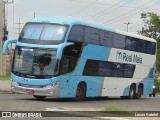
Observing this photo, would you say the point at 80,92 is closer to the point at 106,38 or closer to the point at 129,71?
the point at 106,38

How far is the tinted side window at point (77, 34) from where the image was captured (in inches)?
895

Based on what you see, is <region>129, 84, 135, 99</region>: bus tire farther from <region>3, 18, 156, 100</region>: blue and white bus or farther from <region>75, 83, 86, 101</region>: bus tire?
<region>75, 83, 86, 101</region>: bus tire

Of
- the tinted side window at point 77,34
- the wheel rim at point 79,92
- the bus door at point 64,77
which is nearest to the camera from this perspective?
the bus door at point 64,77

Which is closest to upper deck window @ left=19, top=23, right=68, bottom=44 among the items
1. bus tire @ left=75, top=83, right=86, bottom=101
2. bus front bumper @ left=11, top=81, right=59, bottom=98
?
bus front bumper @ left=11, top=81, right=59, bottom=98

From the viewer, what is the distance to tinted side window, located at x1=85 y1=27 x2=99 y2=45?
24078mm

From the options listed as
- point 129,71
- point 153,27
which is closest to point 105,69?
point 129,71

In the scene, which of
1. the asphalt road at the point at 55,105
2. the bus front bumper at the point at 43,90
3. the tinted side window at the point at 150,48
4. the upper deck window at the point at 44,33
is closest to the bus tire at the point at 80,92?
the asphalt road at the point at 55,105

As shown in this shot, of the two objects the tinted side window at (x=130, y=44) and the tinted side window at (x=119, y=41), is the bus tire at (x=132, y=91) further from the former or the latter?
the tinted side window at (x=119, y=41)

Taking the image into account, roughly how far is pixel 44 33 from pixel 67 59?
163cm

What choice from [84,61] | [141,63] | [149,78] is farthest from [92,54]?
[149,78]

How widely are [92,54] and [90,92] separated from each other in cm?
205

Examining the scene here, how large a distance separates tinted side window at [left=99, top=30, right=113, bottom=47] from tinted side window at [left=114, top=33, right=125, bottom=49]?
57 cm

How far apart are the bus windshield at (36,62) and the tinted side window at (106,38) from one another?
434 centimetres

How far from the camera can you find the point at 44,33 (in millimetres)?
22469
